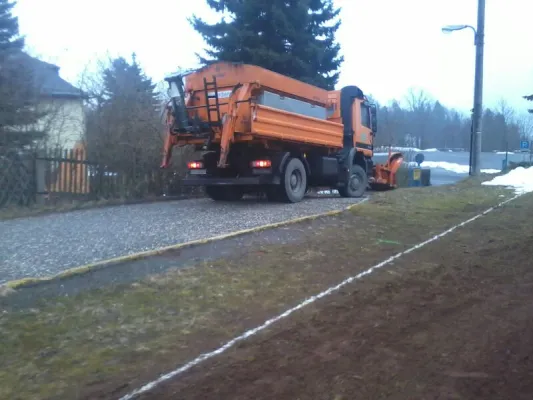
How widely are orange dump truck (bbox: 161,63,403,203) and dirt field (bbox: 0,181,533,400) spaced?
521 centimetres

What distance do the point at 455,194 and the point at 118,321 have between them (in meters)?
13.1

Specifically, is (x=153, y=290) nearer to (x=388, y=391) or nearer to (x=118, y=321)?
(x=118, y=321)

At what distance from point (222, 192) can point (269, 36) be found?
11928 mm

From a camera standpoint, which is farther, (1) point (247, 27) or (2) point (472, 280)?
(1) point (247, 27)

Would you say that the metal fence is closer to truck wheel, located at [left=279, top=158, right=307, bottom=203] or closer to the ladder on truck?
the ladder on truck

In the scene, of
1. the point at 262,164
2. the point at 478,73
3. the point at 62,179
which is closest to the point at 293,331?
the point at 262,164

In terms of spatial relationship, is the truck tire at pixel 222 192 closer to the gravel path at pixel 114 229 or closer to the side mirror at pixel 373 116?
the gravel path at pixel 114 229

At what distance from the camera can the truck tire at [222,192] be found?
15211 mm

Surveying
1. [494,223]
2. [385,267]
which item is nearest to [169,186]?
[494,223]

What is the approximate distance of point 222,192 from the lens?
603 inches

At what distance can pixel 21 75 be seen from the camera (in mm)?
16703

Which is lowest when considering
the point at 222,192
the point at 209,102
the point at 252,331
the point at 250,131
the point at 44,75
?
the point at 252,331

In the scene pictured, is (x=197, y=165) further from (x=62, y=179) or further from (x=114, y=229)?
(x=114, y=229)

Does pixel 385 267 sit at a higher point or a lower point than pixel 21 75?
lower
